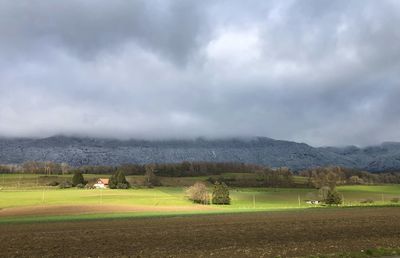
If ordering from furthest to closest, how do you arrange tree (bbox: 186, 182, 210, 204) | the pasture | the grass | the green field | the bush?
1. the bush
2. tree (bbox: 186, 182, 210, 204)
3. the green field
4. the grass
5. the pasture

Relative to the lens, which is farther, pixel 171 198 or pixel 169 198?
pixel 171 198

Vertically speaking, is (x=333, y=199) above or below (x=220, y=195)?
below

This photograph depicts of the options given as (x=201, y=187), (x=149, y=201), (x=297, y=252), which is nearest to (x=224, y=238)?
(x=297, y=252)

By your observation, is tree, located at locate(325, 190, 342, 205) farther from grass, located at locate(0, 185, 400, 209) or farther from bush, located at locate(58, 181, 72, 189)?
bush, located at locate(58, 181, 72, 189)

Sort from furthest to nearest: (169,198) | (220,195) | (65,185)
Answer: (65,185) → (169,198) → (220,195)

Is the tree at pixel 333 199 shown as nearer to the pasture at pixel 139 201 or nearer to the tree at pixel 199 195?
the pasture at pixel 139 201

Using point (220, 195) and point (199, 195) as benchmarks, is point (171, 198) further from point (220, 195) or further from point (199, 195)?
point (220, 195)

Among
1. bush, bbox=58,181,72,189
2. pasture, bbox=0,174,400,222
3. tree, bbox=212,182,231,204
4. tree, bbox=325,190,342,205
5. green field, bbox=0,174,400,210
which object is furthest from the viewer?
bush, bbox=58,181,72,189

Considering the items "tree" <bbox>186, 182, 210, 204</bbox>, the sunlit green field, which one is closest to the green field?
the sunlit green field

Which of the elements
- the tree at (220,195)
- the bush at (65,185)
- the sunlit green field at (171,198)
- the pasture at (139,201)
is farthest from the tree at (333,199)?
the bush at (65,185)

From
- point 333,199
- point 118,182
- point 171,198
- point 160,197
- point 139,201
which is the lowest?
point 333,199

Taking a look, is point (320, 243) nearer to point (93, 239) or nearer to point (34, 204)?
point (93, 239)

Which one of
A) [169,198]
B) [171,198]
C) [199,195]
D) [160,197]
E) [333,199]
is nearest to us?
[333,199]

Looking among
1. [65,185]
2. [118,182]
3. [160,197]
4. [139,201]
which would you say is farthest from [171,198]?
[65,185]
